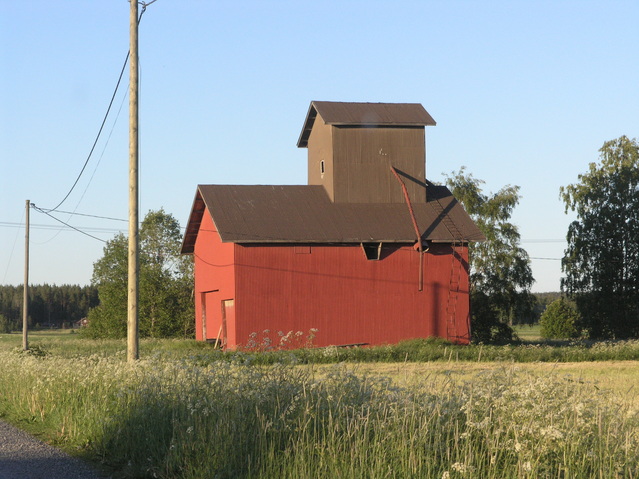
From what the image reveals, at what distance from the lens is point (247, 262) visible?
31016 millimetres

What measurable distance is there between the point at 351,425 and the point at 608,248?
140 ft

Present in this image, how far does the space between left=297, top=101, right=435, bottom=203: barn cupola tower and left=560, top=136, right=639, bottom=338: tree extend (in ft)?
55.1

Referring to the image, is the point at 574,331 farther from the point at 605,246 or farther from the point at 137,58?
the point at 137,58

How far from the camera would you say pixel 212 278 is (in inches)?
1368

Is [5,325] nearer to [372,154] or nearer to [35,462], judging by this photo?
[372,154]

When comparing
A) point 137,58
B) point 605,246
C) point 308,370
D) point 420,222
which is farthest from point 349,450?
point 605,246

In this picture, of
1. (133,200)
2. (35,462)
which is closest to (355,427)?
(35,462)

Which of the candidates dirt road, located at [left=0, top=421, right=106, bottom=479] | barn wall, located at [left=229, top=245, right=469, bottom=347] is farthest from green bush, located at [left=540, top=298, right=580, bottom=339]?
dirt road, located at [left=0, top=421, right=106, bottom=479]

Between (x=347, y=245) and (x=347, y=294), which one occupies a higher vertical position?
(x=347, y=245)

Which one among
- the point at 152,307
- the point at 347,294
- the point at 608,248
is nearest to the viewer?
the point at 347,294

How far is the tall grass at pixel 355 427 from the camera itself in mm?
6410

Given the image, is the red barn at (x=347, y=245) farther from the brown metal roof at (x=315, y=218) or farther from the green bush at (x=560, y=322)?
the green bush at (x=560, y=322)

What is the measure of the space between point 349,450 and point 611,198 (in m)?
43.6

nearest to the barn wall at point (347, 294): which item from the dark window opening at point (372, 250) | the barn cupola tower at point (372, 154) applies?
the dark window opening at point (372, 250)
